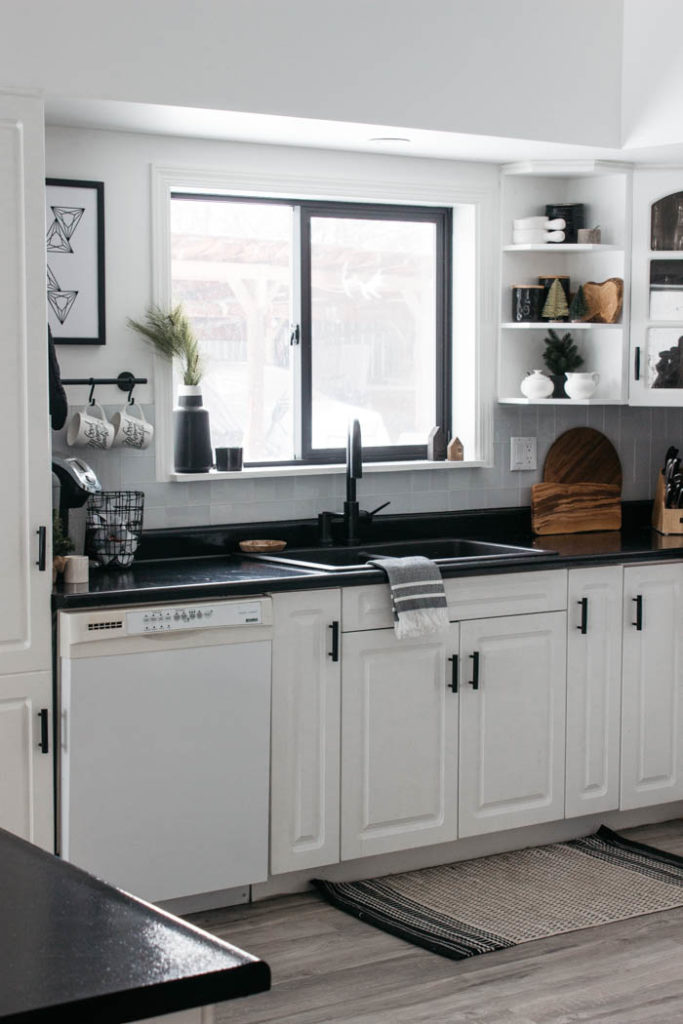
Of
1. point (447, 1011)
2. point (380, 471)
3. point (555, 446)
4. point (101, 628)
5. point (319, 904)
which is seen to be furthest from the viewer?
point (555, 446)

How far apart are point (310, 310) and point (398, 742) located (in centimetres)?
149

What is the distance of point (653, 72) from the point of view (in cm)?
415

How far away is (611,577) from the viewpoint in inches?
165

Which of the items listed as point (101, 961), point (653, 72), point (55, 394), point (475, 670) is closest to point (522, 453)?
point (475, 670)

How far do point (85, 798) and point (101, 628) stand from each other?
1.43ft

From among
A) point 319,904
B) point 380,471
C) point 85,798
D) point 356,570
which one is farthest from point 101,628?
point 380,471

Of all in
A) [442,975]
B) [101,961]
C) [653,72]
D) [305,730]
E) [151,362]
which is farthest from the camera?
[653,72]

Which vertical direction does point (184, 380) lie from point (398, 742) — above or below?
above

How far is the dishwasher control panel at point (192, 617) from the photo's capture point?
3.40m

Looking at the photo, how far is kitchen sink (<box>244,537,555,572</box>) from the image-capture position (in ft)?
13.2

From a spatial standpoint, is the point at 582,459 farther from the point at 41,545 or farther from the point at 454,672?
the point at 41,545

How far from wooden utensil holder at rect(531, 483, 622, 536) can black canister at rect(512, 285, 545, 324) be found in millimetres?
595

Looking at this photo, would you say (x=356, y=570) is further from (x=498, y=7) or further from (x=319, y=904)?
(x=498, y=7)

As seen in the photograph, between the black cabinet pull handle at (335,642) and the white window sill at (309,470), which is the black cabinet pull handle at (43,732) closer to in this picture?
the black cabinet pull handle at (335,642)
